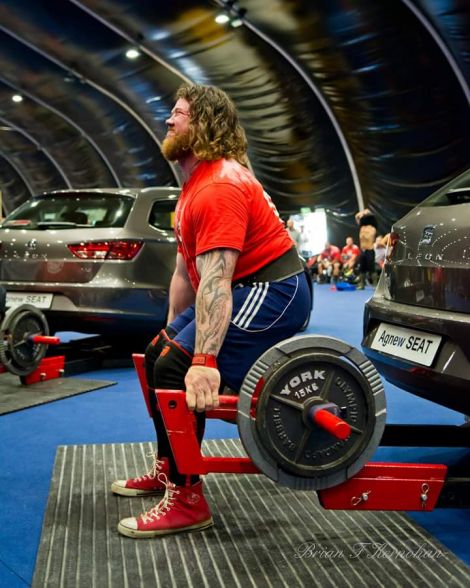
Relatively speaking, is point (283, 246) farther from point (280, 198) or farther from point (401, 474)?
point (280, 198)

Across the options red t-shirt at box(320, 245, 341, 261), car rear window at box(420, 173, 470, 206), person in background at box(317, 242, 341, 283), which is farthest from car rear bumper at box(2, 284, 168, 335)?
red t-shirt at box(320, 245, 341, 261)

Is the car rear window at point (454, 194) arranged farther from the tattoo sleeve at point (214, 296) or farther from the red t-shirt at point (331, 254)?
the red t-shirt at point (331, 254)

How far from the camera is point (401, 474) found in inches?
84.4

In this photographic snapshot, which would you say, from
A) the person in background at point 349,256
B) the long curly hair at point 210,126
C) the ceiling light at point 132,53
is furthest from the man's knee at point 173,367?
the ceiling light at point 132,53

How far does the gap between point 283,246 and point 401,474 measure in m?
0.85

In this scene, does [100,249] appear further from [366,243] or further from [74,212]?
[366,243]

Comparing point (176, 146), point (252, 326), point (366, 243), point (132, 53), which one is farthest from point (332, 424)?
point (132, 53)

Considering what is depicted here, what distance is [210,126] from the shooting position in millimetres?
2334

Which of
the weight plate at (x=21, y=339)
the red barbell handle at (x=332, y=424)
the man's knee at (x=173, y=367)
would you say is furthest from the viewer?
the weight plate at (x=21, y=339)

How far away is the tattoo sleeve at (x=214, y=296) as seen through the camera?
2104 mm

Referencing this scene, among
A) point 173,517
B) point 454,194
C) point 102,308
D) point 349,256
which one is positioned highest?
point 454,194

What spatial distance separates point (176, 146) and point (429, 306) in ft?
3.57

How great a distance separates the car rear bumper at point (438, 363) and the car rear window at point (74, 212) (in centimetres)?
294

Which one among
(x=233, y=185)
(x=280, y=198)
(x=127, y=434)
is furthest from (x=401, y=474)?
(x=280, y=198)
